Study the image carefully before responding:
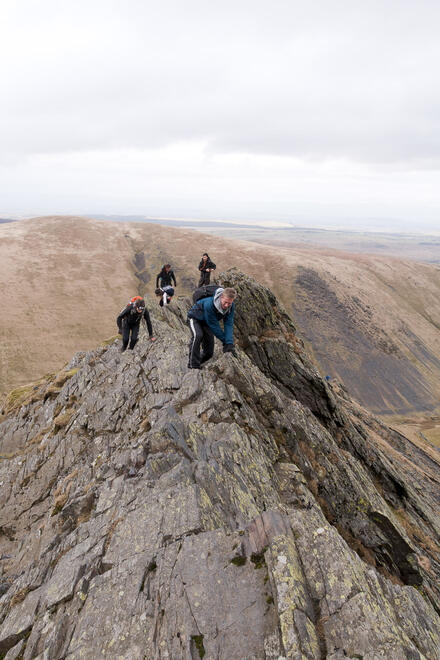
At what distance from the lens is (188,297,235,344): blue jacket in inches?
573

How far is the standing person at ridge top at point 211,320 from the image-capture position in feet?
45.5

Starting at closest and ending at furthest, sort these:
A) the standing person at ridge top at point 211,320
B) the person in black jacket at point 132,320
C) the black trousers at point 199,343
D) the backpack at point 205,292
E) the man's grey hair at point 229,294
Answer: the man's grey hair at point 229,294, the standing person at ridge top at point 211,320, the backpack at point 205,292, the black trousers at point 199,343, the person in black jacket at point 132,320

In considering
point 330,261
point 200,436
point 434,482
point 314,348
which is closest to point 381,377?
point 314,348

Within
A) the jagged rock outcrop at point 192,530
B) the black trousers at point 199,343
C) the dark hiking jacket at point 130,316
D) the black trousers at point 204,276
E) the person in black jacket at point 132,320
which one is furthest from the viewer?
the black trousers at point 204,276

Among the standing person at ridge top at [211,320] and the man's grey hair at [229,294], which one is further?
the standing person at ridge top at [211,320]

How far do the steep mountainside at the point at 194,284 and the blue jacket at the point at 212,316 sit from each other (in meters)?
59.2

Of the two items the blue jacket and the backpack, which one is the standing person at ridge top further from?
the backpack

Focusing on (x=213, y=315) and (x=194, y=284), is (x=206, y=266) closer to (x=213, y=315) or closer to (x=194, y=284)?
(x=213, y=315)

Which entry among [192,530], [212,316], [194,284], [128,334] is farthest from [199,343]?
[194,284]

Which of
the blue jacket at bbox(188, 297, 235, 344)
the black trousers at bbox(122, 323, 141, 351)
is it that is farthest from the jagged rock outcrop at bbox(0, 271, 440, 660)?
the blue jacket at bbox(188, 297, 235, 344)

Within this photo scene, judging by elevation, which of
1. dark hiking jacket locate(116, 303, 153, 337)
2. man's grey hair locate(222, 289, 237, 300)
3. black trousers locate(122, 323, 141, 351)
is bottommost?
black trousers locate(122, 323, 141, 351)

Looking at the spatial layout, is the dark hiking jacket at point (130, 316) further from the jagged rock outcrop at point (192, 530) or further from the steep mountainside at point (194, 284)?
the steep mountainside at point (194, 284)

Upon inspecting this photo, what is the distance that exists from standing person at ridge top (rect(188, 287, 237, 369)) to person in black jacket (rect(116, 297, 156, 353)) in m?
5.60

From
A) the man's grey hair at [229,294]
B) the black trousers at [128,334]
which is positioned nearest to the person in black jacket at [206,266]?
the black trousers at [128,334]
